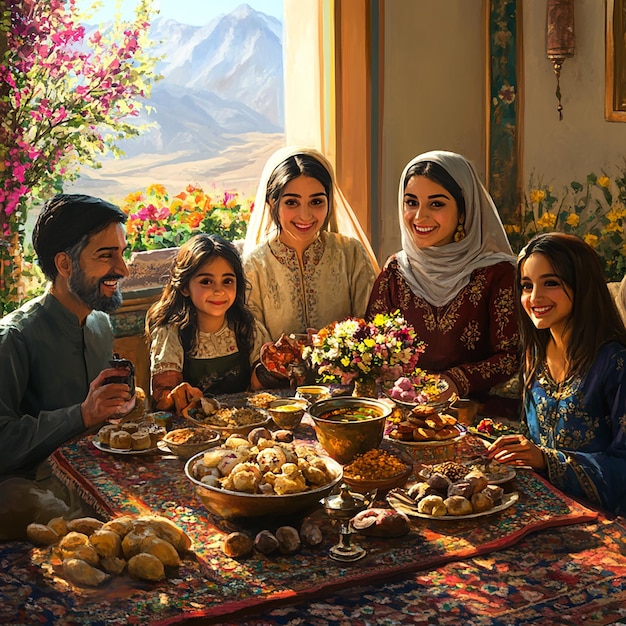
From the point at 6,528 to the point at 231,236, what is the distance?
2843 mm

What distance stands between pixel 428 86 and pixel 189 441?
3.66 meters

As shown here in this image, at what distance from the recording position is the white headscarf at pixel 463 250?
4.00m

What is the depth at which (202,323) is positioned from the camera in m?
3.92

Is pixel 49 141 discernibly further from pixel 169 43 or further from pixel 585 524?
pixel 585 524

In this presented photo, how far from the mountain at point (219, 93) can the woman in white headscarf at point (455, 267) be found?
→ 2240mm

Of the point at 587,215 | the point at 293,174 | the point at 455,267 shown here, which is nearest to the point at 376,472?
the point at 455,267

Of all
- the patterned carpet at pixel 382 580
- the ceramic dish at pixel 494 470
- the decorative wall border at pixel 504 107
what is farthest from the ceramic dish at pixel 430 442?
the decorative wall border at pixel 504 107

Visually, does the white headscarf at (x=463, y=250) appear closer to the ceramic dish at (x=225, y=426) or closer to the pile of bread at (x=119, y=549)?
the ceramic dish at (x=225, y=426)

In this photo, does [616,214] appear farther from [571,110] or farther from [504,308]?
[504,308]

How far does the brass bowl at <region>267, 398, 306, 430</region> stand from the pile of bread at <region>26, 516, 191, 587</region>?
0.86 metres

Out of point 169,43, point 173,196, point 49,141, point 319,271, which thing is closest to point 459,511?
point 319,271

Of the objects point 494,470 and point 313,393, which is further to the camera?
point 313,393

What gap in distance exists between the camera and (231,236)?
565 cm

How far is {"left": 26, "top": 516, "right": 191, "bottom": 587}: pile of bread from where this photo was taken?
2186 mm
